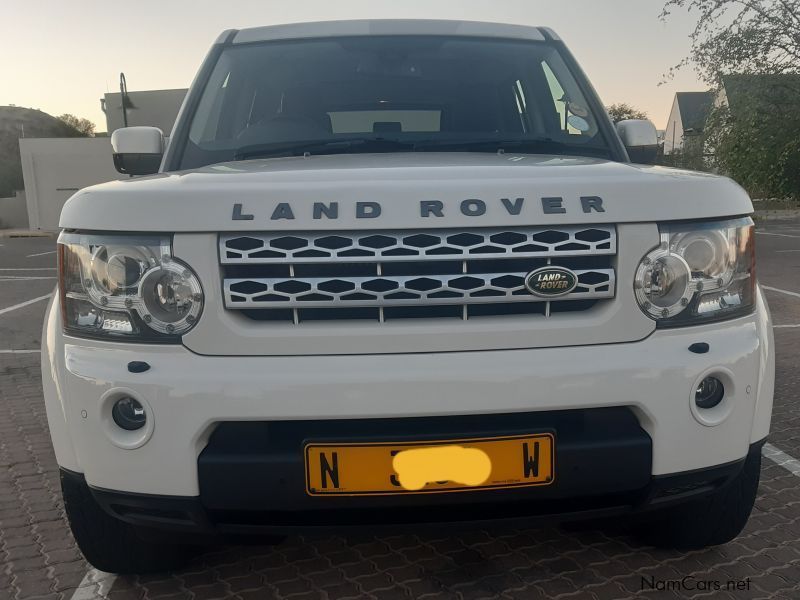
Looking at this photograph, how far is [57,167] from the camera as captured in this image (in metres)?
28.7

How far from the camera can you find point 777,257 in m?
12.2

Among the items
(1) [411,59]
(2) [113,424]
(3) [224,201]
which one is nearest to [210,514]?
(2) [113,424]

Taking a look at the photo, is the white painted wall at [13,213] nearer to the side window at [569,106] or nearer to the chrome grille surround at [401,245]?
A: the side window at [569,106]

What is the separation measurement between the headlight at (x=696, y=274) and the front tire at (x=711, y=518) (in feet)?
1.86

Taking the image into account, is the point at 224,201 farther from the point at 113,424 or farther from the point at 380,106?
the point at 380,106

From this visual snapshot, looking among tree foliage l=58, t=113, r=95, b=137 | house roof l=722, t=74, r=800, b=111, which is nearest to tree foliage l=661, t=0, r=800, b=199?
house roof l=722, t=74, r=800, b=111

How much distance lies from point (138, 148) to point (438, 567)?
200 centimetres

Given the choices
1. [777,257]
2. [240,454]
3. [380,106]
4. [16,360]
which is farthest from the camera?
[777,257]

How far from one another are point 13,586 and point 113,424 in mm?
960

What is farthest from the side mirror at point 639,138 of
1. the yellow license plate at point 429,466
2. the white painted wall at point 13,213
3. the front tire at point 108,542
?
the white painted wall at point 13,213

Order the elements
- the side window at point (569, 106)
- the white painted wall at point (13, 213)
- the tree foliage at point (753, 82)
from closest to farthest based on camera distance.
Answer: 1. the side window at point (569, 106)
2. the tree foliage at point (753, 82)
3. the white painted wall at point (13, 213)

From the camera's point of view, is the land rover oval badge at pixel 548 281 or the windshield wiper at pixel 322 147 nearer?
the land rover oval badge at pixel 548 281

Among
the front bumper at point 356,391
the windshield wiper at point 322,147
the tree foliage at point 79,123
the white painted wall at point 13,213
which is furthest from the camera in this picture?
the tree foliage at point 79,123

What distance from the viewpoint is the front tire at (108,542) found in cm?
206
